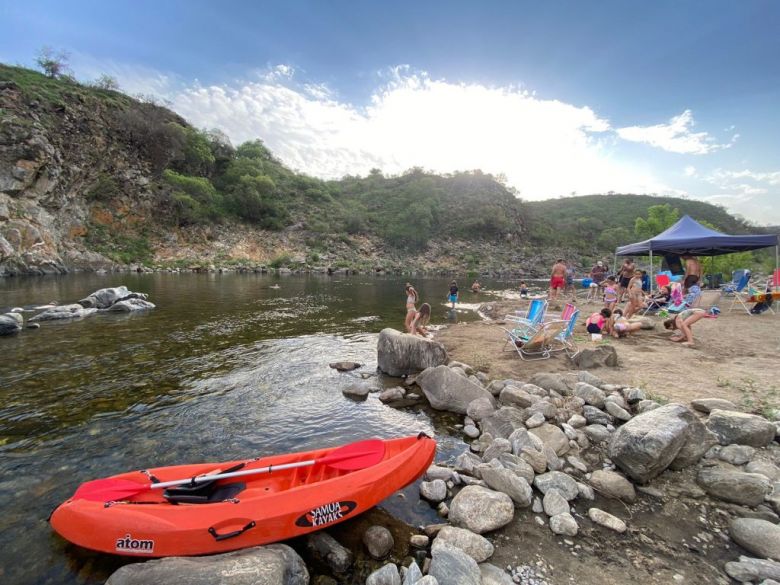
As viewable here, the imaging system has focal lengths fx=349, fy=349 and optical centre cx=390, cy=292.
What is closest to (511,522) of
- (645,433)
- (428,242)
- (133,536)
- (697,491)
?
(645,433)

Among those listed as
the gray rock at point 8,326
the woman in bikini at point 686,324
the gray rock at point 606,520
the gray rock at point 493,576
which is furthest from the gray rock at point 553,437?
the gray rock at point 8,326

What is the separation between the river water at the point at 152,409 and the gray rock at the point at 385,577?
33.1 inches

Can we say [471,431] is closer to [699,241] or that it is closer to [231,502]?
[231,502]

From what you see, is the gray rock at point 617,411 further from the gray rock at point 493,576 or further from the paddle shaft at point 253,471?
the paddle shaft at point 253,471

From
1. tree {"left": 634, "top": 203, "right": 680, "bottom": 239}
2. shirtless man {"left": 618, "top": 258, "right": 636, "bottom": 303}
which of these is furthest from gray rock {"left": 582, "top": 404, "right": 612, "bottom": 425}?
tree {"left": 634, "top": 203, "right": 680, "bottom": 239}

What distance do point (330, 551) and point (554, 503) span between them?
2.25m

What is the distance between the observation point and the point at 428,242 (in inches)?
2453

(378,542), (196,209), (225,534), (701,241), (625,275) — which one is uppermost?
(196,209)

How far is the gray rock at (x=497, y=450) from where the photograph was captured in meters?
4.32

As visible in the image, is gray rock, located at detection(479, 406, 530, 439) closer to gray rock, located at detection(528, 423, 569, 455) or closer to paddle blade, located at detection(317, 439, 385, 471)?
gray rock, located at detection(528, 423, 569, 455)

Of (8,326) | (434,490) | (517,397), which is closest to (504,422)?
(517,397)

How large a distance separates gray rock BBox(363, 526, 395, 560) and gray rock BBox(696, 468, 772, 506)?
336 centimetres

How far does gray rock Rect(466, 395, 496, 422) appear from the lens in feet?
18.5

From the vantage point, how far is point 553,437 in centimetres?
461
